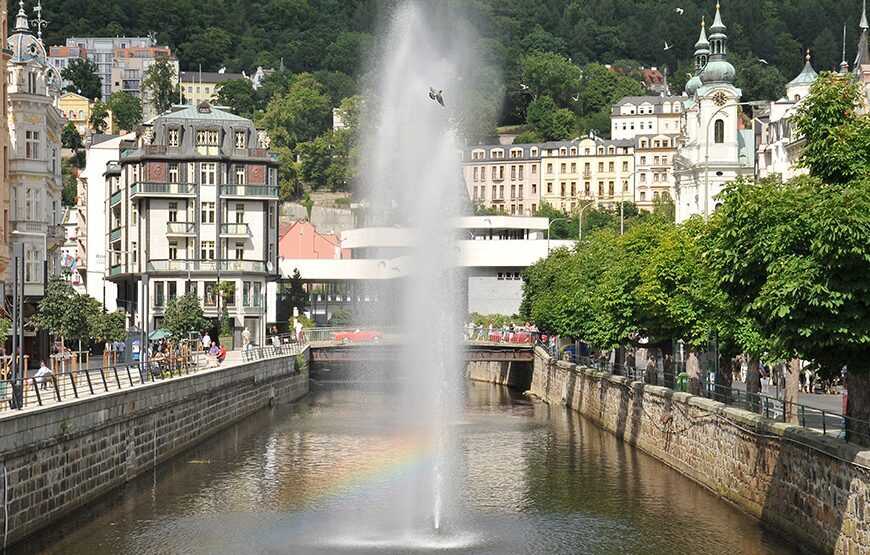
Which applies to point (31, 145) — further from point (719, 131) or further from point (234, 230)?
point (719, 131)

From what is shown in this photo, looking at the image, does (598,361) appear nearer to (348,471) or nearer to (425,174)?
(425,174)

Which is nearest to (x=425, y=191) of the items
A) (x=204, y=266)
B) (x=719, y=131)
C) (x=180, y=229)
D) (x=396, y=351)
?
(x=396, y=351)

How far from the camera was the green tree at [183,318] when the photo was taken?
83.2 m

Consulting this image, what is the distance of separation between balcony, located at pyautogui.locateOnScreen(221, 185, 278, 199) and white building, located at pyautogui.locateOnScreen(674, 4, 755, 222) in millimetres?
41600

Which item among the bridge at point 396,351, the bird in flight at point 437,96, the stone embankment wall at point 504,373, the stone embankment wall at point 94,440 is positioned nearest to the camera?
the stone embankment wall at point 94,440

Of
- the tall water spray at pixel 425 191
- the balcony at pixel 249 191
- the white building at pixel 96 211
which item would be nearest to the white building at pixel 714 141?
the balcony at pixel 249 191

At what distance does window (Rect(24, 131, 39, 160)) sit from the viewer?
6512cm

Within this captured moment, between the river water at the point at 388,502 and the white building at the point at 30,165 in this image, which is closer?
the river water at the point at 388,502

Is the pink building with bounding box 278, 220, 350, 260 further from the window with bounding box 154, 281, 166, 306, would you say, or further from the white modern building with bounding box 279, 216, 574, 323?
the window with bounding box 154, 281, 166, 306

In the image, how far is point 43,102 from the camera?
6588 cm

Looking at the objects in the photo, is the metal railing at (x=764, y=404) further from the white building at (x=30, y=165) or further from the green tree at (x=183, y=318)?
the green tree at (x=183, y=318)

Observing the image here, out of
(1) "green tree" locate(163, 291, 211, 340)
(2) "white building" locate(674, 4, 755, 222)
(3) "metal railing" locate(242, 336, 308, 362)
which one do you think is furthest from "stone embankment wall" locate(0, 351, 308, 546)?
(2) "white building" locate(674, 4, 755, 222)

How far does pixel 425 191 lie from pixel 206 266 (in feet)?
161

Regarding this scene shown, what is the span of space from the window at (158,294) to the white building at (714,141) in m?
51.2
